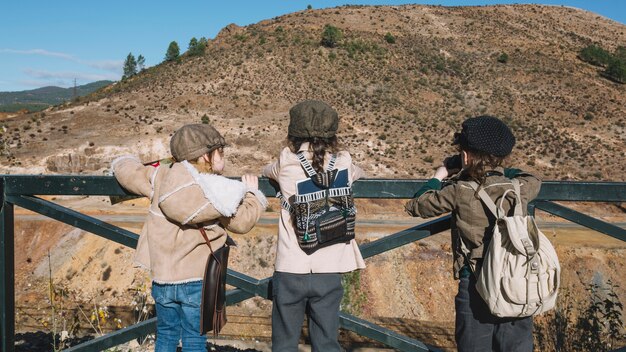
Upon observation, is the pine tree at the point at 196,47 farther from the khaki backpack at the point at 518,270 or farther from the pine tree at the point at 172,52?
the khaki backpack at the point at 518,270

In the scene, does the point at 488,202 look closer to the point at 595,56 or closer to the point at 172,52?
the point at 172,52

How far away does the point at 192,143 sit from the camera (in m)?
2.57

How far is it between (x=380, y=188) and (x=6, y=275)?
6.20 ft

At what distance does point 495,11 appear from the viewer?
→ 8106cm

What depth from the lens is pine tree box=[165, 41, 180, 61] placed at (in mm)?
62219

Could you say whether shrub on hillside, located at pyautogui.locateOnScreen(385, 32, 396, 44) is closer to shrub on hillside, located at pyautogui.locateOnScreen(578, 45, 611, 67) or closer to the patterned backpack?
shrub on hillside, located at pyautogui.locateOnScreen(578, 45, 611, 67)

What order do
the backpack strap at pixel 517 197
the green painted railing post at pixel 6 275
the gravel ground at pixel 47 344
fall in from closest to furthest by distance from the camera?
1. the backpack strap at pixel 517 197
2. the green painted railing post at pixel 6 275
3. the gravel ground at pixel 47 344

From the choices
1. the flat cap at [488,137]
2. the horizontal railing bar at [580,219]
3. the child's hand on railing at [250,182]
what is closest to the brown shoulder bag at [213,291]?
the child's hand on railing at [250,182]

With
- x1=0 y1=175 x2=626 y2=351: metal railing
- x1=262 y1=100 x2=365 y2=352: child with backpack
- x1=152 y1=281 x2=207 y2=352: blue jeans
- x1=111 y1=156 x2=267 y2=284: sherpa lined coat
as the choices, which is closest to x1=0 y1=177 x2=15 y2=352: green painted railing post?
x1=0 y1=175 x2=626 y2=351: metal railing

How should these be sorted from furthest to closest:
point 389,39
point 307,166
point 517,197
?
point 389,39
point 307,166
point 517,197

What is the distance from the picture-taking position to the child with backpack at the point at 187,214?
8.16 ft

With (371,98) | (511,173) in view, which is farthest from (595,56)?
(511,173)

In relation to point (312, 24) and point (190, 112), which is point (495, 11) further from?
point (190, 112)

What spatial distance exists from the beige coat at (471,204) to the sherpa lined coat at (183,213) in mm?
775
